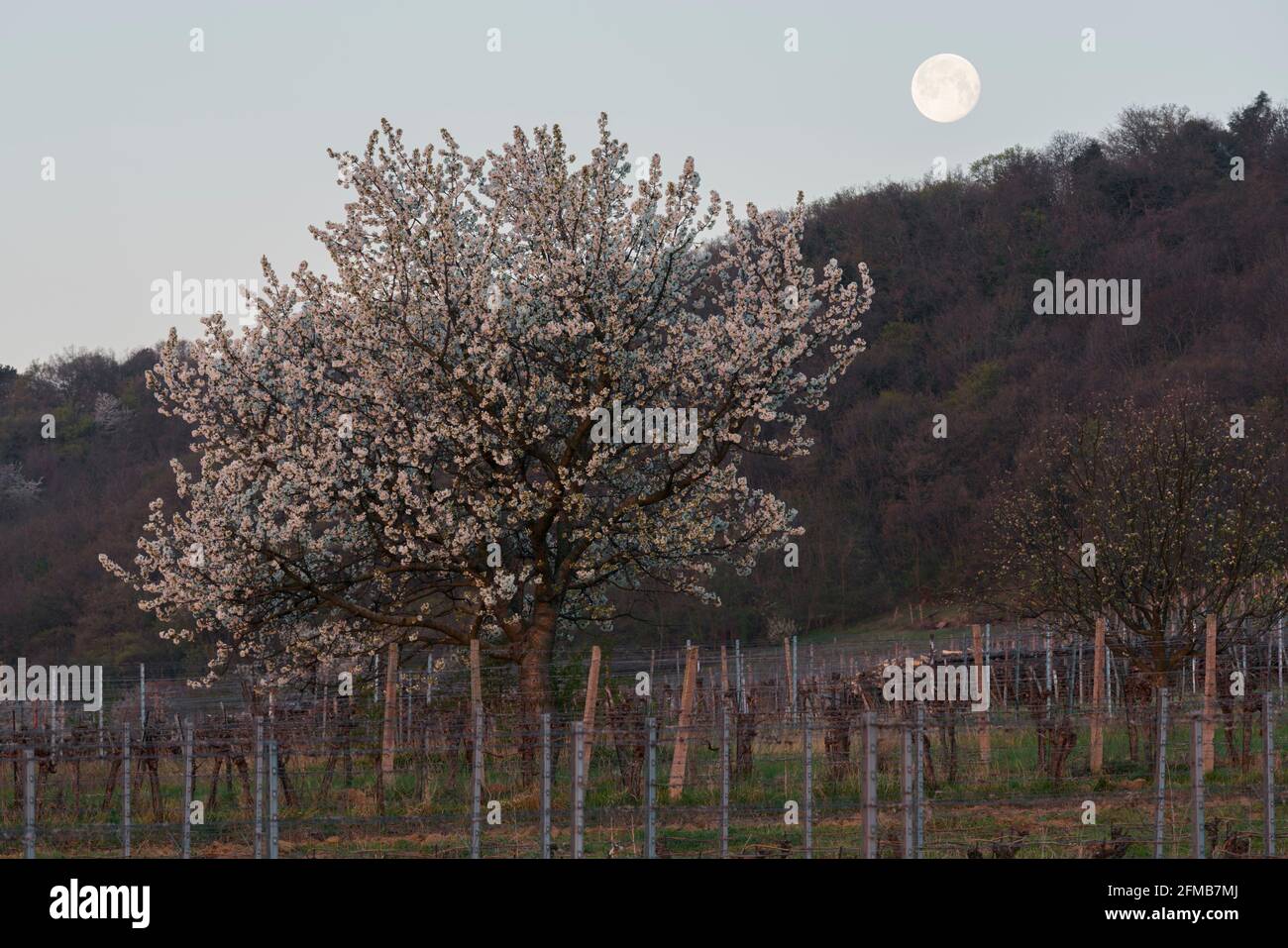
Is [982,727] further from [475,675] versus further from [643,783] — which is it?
[475,675]

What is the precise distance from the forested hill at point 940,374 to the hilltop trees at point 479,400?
2619 centimetres

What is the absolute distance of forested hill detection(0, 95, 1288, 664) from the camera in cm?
6462

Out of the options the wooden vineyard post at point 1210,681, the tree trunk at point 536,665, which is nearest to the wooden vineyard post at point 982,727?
the wooden vineyard post at point 1210,681

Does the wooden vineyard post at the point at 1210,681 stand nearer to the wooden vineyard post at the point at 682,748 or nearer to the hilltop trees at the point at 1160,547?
the hilltop trees at the point at 1160,547

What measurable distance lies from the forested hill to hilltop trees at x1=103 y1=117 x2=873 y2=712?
85.9ft

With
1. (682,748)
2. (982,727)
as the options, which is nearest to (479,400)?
(682,748)

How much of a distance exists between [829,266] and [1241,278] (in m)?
68.7

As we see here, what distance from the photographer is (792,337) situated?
82.9ft

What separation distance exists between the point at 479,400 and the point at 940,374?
65.4 metres

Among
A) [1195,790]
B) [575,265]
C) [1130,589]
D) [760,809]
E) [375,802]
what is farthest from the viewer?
[1130,589]

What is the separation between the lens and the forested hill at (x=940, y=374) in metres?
64.6

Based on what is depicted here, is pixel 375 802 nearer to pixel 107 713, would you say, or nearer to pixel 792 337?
pixel 792 337

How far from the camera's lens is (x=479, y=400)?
2478cm
